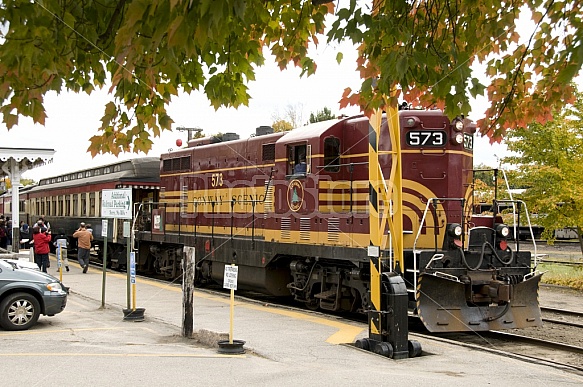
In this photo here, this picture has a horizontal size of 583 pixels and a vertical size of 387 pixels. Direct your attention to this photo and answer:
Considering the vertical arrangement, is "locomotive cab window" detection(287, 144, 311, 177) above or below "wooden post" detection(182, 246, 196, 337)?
above

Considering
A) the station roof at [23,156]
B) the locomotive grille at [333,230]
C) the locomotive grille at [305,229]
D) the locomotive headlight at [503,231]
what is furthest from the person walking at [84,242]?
the locomotive headlight at [503,231]

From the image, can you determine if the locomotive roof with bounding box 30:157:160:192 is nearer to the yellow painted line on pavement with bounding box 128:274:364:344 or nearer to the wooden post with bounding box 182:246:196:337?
the yellow painted line on pavement with bounding box 128:274:364:344

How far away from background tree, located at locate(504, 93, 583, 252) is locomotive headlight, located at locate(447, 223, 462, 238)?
8.24m

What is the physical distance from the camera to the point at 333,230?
487 inches

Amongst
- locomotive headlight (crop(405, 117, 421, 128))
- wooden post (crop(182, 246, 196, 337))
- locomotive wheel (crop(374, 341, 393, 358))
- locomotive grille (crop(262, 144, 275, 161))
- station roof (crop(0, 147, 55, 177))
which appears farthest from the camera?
station roof (crop(0, 147, 55, 177))

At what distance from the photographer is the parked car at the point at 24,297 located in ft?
36.2

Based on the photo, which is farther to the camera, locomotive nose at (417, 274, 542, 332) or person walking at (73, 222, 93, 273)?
person walking at (73, 222, 93, 273)

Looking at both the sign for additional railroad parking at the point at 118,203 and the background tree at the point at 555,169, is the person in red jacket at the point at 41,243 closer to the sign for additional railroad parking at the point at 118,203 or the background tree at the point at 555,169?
the sign for additional railroad parking at the point at 118,203

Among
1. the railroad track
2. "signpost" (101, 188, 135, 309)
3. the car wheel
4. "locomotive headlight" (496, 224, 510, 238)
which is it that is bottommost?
the railroad track

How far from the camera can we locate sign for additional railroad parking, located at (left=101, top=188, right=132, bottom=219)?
13.2 meters

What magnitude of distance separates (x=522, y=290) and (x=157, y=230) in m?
12.1

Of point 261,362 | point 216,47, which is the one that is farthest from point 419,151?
point 216,47

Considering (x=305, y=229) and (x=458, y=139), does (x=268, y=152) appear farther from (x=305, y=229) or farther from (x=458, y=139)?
(x=458, y=139)

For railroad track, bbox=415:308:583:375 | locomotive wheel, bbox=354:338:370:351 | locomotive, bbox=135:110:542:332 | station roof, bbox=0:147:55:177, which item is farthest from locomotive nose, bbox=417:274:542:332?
station roof, bbox=0:147:55:177
